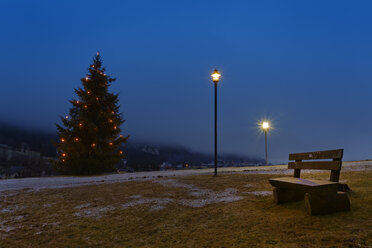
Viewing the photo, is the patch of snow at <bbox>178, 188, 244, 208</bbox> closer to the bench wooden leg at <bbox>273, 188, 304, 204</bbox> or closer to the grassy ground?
the grassy ground

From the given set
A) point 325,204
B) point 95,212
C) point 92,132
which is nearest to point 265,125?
point 92,132

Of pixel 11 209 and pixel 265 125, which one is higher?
pixel 265 125

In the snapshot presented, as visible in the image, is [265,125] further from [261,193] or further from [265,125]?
[261,193]

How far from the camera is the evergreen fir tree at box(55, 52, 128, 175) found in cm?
1622

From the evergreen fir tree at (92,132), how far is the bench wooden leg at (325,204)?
14674 millimetres

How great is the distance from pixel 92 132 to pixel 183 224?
533 inches

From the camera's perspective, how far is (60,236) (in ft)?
13.0

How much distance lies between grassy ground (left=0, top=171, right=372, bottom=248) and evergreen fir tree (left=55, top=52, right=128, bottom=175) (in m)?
10.2

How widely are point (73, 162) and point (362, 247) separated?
16.6m

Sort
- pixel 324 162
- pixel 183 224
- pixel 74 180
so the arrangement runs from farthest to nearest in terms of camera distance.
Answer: pixel 74 180 → pixel 324 162 → pixel 183 224

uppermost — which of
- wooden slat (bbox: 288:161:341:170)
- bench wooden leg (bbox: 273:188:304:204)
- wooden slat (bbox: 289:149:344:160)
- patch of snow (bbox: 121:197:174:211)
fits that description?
wooden slat (bbox: 289:149:344:160)

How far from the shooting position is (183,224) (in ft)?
13.9

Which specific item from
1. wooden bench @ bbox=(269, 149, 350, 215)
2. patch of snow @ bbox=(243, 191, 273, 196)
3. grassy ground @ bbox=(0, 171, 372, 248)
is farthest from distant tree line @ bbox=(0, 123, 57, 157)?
wooden bench @ bbox=(269, 149, 350, 215)

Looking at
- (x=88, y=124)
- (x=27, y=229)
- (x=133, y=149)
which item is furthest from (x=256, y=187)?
(x=133, y=149)
